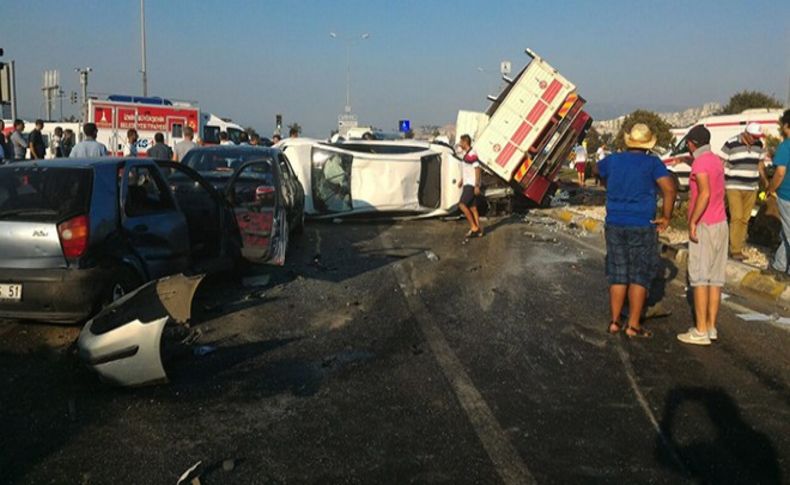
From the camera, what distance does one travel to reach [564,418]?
4352 millimetres

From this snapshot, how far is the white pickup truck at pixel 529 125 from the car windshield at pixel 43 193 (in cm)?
1050

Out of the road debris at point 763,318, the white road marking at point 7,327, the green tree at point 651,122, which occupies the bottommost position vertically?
the white road marking at point 7,327

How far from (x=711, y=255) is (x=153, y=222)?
A: 501 centimetres

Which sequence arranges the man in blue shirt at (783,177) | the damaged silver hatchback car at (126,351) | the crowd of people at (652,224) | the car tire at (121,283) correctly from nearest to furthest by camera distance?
the damaged silver hatchback car at (126,351)
the car tire at (121,283)
the crowd of people at (652,224)
the man in blue shirt at (783,177)

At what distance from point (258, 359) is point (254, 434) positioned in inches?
54.8

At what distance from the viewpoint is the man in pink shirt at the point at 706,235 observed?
5992 millimetres

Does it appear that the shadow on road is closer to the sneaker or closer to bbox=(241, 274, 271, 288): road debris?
the sneaker

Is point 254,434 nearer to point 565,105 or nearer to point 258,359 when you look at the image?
point 258,359

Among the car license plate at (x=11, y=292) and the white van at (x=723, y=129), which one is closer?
the car license plate at (x=11, y=292)

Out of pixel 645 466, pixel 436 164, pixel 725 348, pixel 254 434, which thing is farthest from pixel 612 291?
pixel 436 164

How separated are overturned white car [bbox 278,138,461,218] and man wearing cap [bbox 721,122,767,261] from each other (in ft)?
19.0

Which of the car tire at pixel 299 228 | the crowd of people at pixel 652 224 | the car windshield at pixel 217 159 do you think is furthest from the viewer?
the car tire at pixel 299 228

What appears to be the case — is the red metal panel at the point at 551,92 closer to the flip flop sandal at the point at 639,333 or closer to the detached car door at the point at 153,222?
the flip flop sandal at the point at 639,333

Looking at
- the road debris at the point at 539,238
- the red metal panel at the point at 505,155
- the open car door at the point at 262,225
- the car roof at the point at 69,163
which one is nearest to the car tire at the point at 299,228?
the open car door at the point at 262,225
